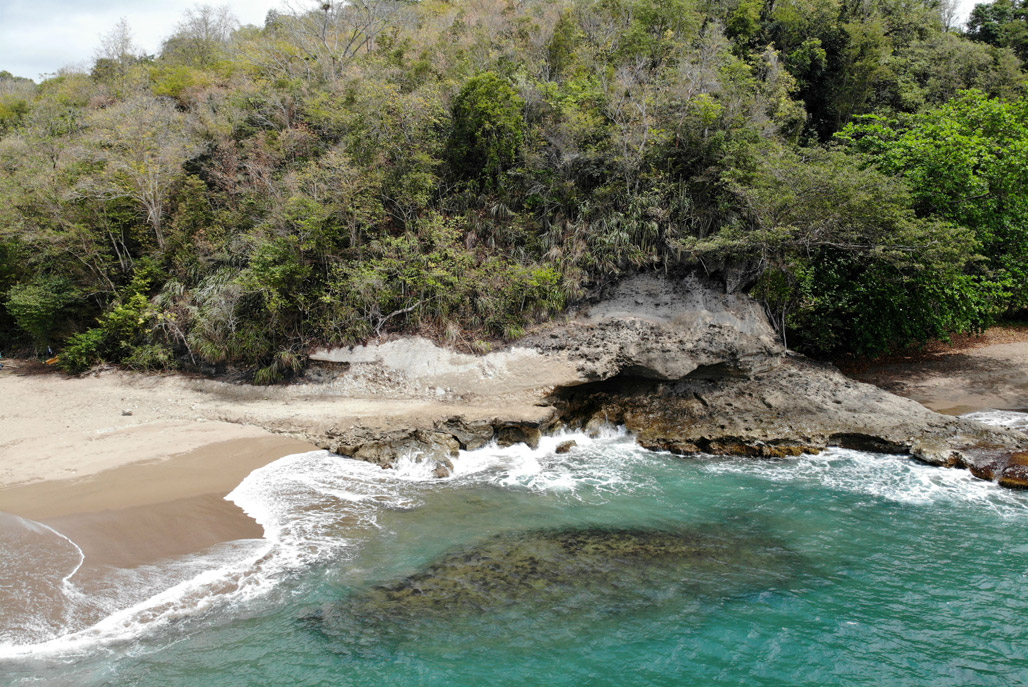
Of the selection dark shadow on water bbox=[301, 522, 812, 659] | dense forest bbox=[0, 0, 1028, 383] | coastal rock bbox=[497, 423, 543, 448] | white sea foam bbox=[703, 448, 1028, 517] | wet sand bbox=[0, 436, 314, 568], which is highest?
dense forest bbox=[0, 0, 1028, 383]

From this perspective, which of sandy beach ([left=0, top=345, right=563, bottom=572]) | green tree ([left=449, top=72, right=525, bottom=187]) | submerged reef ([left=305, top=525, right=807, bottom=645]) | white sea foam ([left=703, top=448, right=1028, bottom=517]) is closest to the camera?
submerged reef ([left=305, top=525, right=807, bottom=645])

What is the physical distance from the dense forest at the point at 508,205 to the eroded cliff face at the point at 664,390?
85 centimetres

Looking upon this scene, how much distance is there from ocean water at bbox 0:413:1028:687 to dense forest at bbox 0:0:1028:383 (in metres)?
6.40

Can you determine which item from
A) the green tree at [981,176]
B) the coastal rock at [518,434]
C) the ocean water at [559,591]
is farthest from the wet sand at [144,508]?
the green tree at [981,176]

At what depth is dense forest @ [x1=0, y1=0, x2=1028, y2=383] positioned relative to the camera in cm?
1603

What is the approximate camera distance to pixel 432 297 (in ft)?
55.0

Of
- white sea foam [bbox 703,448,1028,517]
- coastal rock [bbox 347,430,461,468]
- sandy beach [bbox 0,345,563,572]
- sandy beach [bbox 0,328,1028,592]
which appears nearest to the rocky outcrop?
white sea foam [bbox 703,448,1028,517]

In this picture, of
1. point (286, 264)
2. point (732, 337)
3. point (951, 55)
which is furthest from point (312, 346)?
point (951, 55)

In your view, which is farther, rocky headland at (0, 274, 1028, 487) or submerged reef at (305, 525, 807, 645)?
rocky headland at (0, 274, 1028, 487)

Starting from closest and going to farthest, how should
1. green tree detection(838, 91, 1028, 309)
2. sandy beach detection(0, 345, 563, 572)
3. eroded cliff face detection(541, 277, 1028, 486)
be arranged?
sandy beach detection(0, 345, 563, 572), eroded cliff face detection(541, 277, 1028, 486), green tree detection(838, 91, 1028, 309)

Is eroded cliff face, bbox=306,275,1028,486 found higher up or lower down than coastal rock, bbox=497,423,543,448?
higher up

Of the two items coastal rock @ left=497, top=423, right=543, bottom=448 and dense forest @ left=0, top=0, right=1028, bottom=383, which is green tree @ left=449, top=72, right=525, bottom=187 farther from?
coastal rock @ left=497, top=423, right=543, bottom=448

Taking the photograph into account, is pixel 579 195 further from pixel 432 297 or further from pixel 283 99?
pixel 283 99

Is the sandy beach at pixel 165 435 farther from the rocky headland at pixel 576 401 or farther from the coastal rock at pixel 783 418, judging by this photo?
the coastal rock at pixel 783 418
